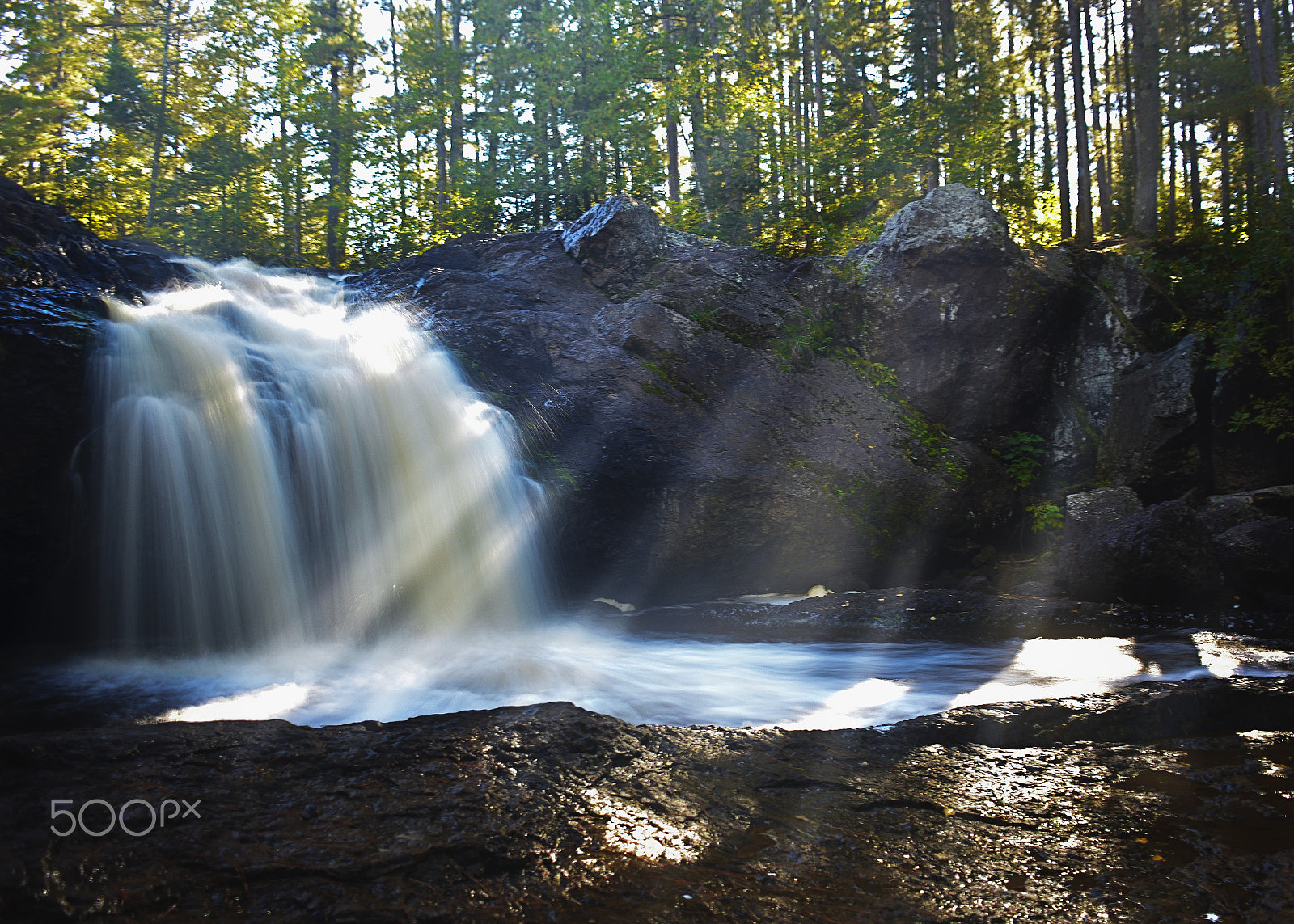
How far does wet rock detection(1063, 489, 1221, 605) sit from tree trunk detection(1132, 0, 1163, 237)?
11.7 metres

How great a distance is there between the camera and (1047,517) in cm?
1023

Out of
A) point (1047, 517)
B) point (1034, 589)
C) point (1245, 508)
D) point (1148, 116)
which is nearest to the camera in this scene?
point (1034, 589)

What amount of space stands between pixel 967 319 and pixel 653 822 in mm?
10365

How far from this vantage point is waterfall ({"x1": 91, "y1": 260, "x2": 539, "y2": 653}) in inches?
249

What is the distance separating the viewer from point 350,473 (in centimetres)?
733

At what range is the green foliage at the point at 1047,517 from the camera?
10.2 meters

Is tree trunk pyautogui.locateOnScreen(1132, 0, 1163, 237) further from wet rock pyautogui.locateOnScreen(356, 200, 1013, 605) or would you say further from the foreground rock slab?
the foreground rock slab

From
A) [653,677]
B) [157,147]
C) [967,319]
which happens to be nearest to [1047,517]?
[967,319]

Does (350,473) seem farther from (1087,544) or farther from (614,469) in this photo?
(1087,544)

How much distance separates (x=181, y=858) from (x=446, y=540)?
5189mm

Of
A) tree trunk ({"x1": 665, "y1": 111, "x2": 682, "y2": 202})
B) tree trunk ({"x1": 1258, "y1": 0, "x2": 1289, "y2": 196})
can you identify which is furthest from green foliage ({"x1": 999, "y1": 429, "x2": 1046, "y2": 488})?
tree trunk ({"x1": 665, "y1": 111, "x2": 682, "y2": 202})

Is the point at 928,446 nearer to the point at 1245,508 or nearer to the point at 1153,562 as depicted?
the point at 1153,562

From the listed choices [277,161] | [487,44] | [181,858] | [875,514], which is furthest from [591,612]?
[487,44]

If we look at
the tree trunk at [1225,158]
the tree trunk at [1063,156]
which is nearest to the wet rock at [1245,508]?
the tree trunk at [1063,156]
